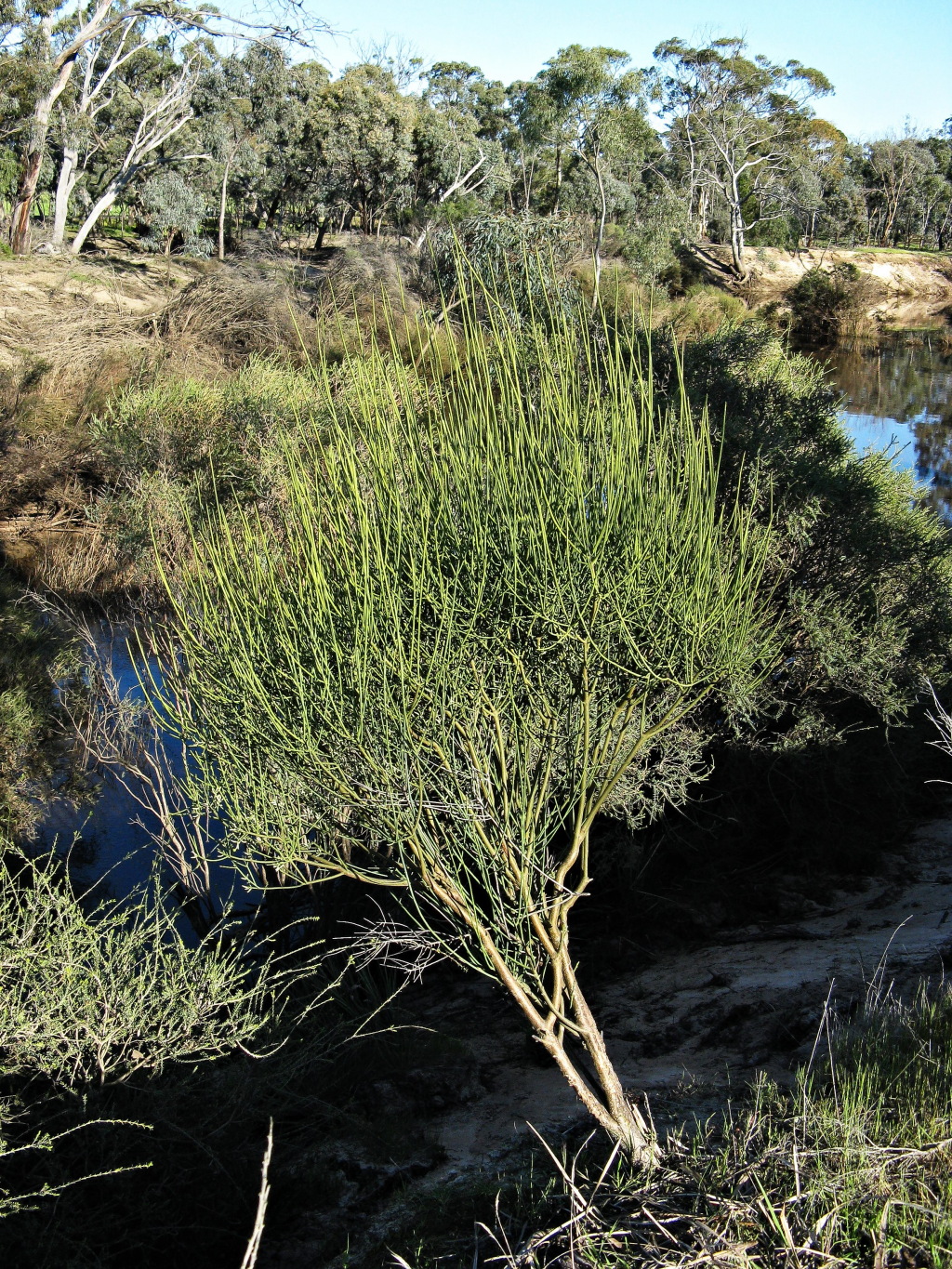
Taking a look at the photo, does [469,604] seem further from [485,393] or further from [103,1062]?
[103,1062]

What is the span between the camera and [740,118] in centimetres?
4262

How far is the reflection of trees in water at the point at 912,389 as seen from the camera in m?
19.5

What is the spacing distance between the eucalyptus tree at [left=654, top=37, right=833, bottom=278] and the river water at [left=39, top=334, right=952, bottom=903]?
45.3ft

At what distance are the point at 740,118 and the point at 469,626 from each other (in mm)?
46683

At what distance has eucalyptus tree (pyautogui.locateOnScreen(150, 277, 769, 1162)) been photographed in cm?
362

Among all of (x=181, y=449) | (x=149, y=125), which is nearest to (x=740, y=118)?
(x=149, y=125)

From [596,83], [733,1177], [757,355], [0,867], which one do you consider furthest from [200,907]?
[596,83]

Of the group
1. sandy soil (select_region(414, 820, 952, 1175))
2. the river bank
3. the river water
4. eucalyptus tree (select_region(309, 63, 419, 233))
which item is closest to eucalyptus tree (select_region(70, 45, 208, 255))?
Result: eucalyptus tree (select_region(309, 63, 419, 233))

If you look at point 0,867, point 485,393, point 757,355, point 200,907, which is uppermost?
point 757,355

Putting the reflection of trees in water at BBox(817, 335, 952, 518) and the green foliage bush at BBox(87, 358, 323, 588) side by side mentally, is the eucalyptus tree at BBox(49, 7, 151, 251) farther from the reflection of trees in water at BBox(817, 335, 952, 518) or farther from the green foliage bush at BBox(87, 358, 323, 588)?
the reflection of trees in water at BBox(817, 335, 952, 518)

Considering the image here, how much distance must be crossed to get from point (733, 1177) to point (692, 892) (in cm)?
445

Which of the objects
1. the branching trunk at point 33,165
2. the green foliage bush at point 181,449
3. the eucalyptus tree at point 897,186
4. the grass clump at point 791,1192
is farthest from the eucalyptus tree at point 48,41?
the eucalyptus tree at point 897,186

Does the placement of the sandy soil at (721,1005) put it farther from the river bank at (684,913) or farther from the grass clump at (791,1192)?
the grass clump at (791,1192)

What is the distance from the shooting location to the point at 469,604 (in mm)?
3768
